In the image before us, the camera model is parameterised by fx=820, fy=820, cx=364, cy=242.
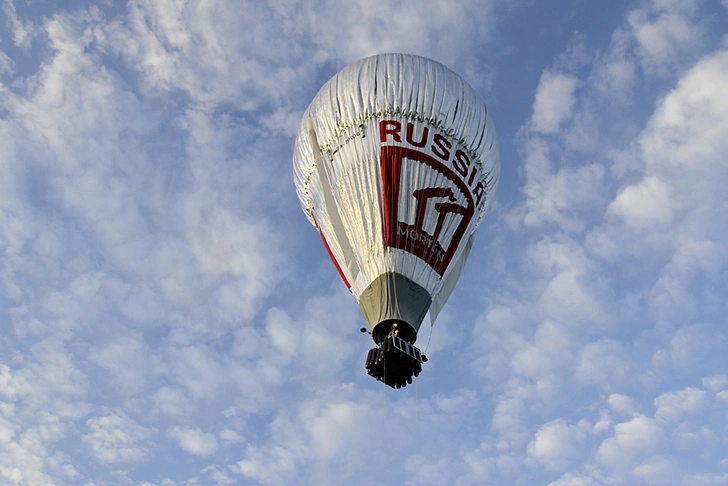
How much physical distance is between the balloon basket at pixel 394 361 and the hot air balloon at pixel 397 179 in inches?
2.4

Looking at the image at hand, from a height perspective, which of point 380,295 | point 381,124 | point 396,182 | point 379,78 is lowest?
point 380,295

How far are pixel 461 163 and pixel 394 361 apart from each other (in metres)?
5.28

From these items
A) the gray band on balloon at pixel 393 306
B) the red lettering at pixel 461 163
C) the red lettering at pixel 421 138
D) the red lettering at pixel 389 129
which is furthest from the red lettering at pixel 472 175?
the gray band on balloon at pixel 393 306

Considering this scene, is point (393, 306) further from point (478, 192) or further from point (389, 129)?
point (389, 129)

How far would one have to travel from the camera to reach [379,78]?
64.4 ft

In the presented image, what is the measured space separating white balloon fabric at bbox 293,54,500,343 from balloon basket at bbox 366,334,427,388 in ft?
2.05

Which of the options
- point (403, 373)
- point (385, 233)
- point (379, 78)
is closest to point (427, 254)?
point (385, 233)

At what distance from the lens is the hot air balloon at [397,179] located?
18281 mm

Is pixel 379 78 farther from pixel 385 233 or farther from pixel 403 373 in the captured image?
pixel 403 373

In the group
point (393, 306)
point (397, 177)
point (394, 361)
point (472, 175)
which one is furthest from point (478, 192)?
point (394, 361)

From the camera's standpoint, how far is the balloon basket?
1706 cm

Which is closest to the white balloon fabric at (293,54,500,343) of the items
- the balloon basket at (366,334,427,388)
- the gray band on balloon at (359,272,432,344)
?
the gray band on balloon at (359,272,432,344)

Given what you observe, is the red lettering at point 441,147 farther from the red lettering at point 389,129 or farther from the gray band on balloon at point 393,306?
the gray band on balloon at point 393,306

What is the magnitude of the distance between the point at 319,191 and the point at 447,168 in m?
3.17
